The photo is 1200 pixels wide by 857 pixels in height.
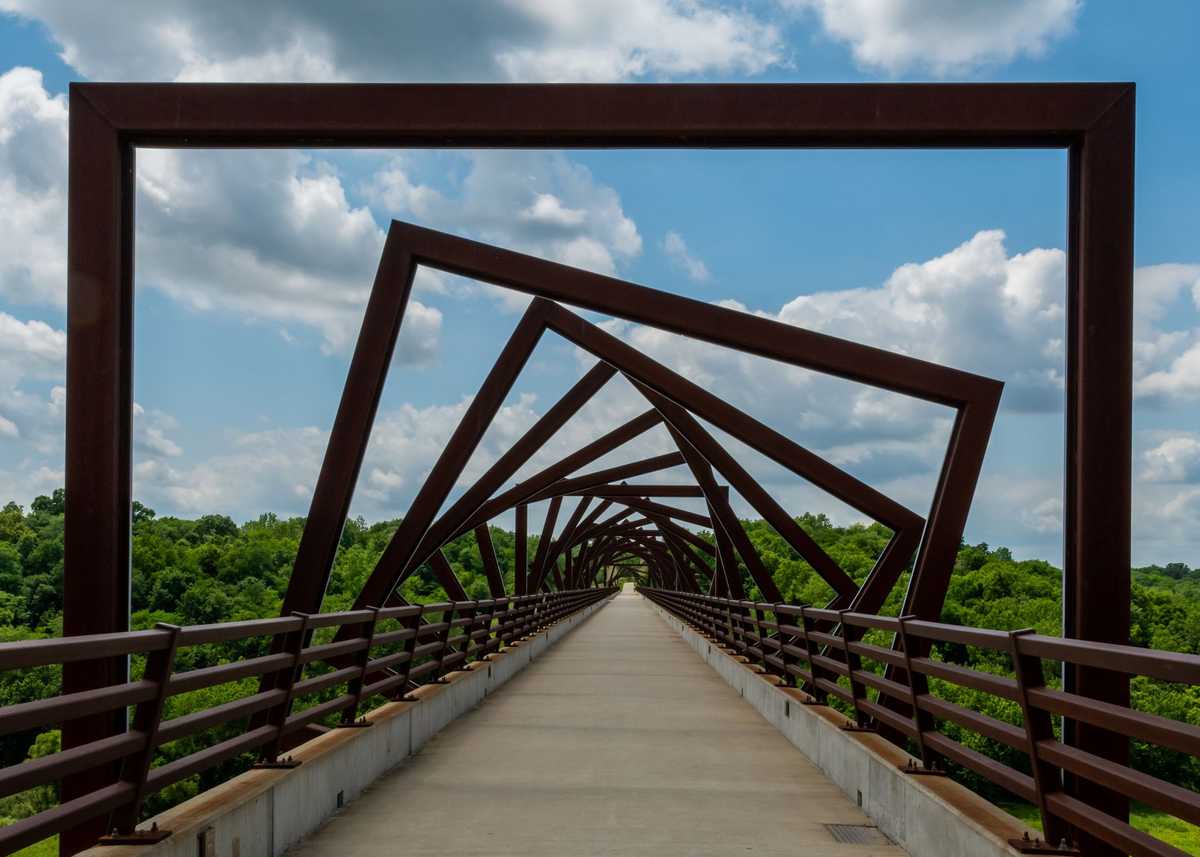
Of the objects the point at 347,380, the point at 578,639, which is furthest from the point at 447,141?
the point at 578,639

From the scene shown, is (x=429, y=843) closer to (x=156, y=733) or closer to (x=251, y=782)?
(x=251, y=782)

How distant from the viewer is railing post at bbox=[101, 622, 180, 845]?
16.5 ft

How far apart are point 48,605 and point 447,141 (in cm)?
8198

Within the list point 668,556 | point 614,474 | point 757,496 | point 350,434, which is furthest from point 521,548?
point 668,556

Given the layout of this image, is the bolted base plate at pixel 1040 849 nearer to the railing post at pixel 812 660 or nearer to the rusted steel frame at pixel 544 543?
the railing post at pixel 812 660

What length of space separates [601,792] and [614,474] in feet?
85.3

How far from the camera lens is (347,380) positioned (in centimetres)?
1212

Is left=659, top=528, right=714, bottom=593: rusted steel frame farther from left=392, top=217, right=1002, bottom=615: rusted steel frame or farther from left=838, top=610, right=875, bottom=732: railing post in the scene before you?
left=838, top=610, right=875, bottom=732: railing post

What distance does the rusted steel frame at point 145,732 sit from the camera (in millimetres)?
5043

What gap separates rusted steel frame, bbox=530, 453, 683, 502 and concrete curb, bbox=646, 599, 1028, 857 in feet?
68.1

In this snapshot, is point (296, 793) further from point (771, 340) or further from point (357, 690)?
point (771, 340)

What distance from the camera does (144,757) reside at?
509 centimetres

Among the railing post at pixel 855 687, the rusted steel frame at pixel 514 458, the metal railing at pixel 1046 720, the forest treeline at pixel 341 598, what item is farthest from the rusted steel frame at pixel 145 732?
the forest treeline at pixel 341 598

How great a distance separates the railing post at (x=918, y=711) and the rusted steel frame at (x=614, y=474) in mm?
23998
